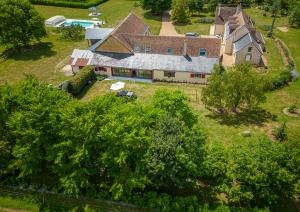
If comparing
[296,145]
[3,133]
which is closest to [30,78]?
[3,133]

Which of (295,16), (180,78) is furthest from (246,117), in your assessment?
(295,16)

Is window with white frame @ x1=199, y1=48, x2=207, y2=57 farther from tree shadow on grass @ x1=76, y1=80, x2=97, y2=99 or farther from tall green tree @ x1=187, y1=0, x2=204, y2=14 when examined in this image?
tall green tree @ x1=187, y1=0, x2=204, y2=14

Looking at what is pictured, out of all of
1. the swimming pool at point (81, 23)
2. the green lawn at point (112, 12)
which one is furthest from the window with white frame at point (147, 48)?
the swimming pool at point (81, 23)

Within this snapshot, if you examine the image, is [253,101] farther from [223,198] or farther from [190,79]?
[223,198]

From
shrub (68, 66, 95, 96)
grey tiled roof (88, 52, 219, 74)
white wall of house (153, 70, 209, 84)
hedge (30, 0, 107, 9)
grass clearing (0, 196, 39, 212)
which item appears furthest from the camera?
hedge (30, 0, 107, 9)

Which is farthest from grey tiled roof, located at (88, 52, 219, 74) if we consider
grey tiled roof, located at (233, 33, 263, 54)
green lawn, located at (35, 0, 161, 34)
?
green lawn, located at (35, 0, 161, 34)
